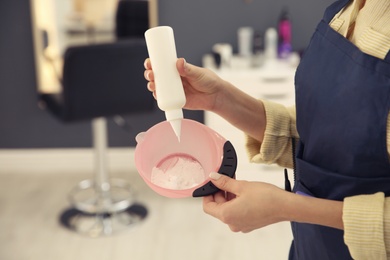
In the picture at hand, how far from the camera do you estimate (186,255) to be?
2498mm

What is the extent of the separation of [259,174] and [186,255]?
51 cm

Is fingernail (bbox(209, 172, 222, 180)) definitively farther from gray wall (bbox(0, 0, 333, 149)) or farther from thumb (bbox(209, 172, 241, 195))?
gray wall (bbox(0, 0, 333, 149))

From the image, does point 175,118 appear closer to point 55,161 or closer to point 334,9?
point 334,9

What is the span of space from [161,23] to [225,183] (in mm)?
2369

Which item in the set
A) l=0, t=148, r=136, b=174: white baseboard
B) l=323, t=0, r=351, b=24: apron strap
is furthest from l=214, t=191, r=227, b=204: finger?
l=0, t=148, r=136, b=174: white baseboard

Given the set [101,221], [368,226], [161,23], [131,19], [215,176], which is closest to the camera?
[368,226]

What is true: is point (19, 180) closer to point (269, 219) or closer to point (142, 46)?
point (142, 46)

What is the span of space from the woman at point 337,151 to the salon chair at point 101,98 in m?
1.45

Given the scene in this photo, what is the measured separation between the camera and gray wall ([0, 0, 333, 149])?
319cm

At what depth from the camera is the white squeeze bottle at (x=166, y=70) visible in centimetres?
100

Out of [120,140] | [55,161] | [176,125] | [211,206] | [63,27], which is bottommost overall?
[55,161]

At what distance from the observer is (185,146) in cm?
115

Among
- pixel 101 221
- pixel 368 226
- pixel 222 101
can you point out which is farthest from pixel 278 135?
pixel 101 221

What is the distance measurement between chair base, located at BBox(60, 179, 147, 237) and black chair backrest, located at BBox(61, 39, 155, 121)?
485 mm
